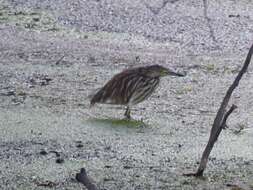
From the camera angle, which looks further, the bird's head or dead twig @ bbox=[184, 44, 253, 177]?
the bird's head

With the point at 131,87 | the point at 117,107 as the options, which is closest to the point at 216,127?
the point at 131,87

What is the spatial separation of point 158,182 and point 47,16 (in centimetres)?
702

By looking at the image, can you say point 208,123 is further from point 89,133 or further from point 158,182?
point 158,182

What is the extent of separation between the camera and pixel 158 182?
4.99 meters

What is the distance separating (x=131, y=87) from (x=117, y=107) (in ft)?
1.62

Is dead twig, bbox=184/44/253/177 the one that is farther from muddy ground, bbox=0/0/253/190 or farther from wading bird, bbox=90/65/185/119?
wading bird, bbox=90/65/185/119

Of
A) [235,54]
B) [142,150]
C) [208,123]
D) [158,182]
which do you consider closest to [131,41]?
[235,54]

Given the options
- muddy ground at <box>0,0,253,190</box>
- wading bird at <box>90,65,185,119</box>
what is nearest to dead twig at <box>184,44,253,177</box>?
muddy ground at <box>0,0,253,190</box>

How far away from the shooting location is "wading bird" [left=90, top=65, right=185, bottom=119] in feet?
21.6

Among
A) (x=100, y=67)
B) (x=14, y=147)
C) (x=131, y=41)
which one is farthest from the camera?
(x=131, y=41)

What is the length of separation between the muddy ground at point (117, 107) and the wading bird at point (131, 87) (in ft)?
0.45

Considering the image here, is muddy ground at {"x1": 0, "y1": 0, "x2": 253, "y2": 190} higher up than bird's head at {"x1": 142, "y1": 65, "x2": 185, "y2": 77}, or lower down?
lower down

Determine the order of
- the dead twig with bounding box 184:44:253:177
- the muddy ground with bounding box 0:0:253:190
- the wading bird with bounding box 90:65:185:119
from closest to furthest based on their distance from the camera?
the dead twig with bounding box 184:44:253:177 < the muddy ground with bounding box 0:0:253:190 < the wading bird with bounding box 90:65:185:119

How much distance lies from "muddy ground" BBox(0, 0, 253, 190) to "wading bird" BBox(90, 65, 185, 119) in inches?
5.4
